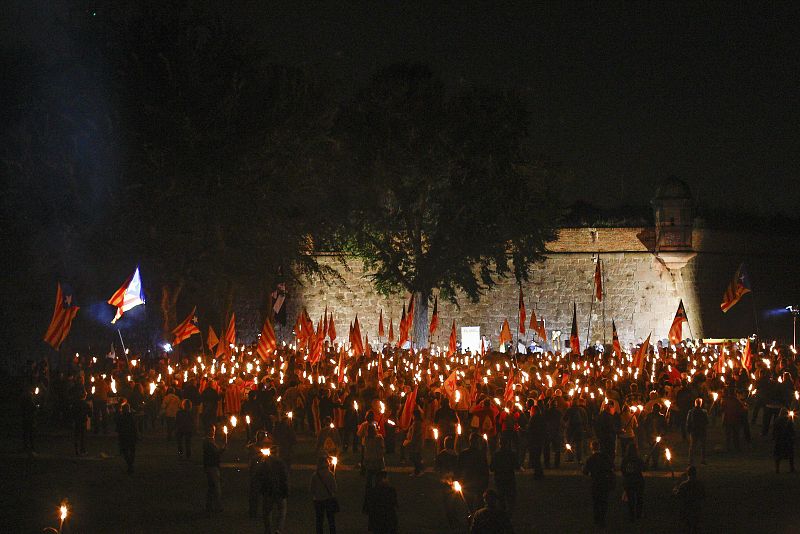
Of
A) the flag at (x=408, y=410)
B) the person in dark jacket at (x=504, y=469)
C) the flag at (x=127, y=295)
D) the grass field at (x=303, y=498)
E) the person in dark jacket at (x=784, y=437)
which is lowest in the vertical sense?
the grass field at (x=303, y=498)

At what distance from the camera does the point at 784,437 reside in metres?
14.9

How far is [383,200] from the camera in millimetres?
35625

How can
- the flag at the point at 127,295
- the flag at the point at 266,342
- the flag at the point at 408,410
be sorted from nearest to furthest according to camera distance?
the flag at the point at 408,410
the flag at the point at 127,295
the flag at the point at 266,342

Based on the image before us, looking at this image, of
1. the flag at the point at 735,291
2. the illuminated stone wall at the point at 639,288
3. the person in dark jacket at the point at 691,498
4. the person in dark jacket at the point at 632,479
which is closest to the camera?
the person in dark jacket at the point at 691,498

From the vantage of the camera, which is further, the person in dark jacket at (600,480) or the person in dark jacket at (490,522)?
the person in dark jacket at (600,480)

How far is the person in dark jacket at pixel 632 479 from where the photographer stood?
11.8 m

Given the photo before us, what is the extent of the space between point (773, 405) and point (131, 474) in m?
11.7

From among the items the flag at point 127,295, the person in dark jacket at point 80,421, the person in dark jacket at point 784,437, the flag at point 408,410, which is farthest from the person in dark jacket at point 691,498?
the flag at point 127,295

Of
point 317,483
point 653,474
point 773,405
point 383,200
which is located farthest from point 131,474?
point 383,200

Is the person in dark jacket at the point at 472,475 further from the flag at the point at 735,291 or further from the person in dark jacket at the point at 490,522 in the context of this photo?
the flag at the point at 735,291

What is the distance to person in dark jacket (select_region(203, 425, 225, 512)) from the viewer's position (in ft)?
40.0

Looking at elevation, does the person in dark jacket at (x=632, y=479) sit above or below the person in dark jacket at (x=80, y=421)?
below

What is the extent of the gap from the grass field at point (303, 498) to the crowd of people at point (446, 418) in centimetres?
33

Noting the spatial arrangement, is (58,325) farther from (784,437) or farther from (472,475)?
(784,437)
